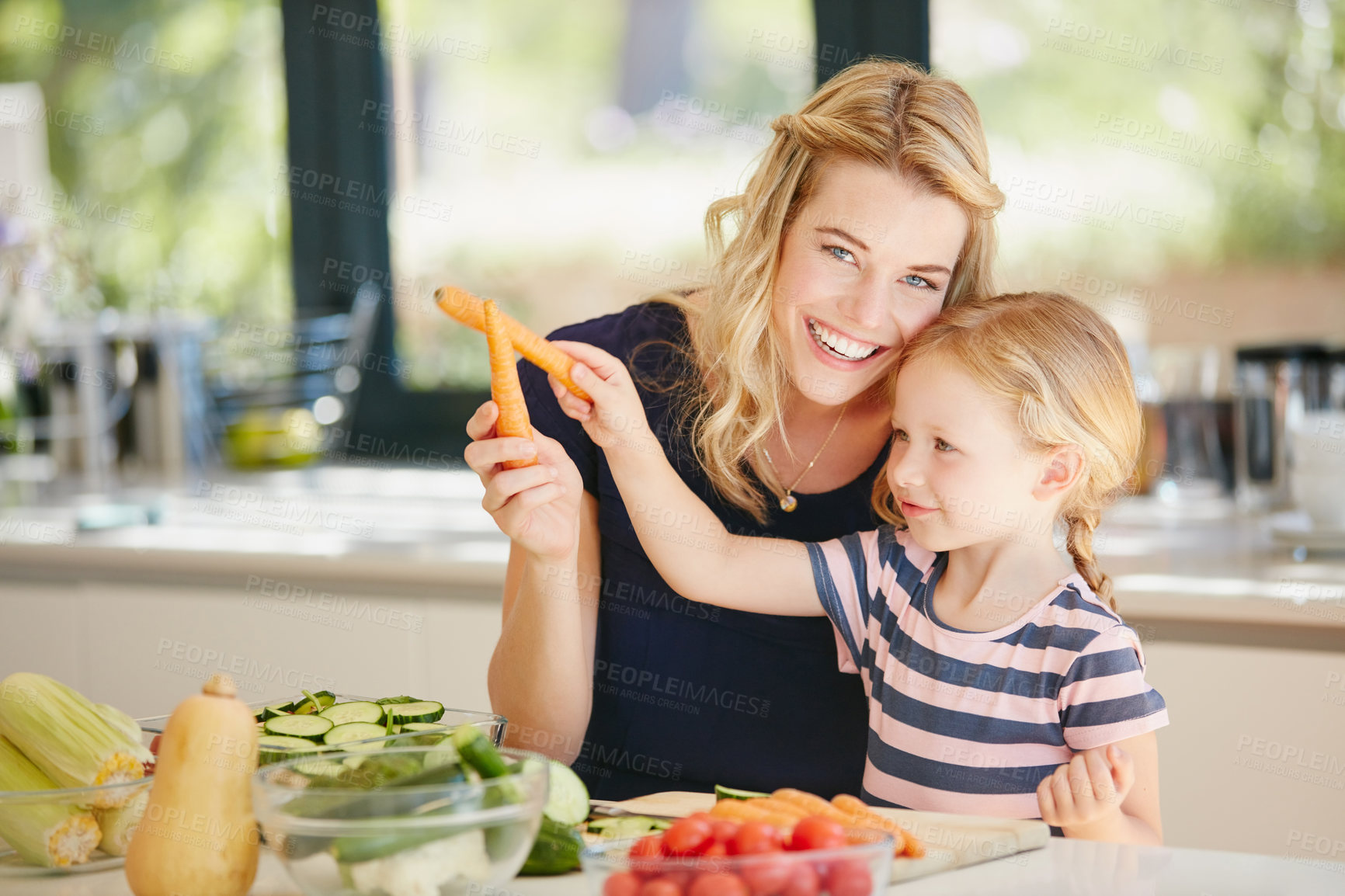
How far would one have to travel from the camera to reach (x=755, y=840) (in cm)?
74

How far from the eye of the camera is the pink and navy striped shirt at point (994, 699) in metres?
1.17

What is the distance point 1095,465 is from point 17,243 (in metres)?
2.28

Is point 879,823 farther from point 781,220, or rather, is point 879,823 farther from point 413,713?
point 781,220

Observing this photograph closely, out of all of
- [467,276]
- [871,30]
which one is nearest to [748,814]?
[871,30]

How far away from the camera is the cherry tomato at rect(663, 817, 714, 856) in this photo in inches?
30.0

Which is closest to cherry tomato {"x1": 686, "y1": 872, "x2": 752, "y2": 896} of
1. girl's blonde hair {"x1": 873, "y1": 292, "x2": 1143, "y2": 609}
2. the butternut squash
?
the butternut squash

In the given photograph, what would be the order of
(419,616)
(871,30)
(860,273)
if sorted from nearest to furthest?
(860,273) → (419,616) → (871,30)

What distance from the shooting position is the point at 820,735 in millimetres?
1512

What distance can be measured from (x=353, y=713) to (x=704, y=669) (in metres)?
0.62

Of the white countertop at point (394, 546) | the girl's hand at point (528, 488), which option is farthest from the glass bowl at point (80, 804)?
the white countertop at point (394, 546)

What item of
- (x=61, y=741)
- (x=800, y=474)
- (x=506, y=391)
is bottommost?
(x=61, y=741)

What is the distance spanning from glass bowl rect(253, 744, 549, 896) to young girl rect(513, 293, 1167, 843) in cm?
56

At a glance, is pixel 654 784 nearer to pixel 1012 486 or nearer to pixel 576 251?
pixel 1012 486

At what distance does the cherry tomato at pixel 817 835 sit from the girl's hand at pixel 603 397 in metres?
0.57
